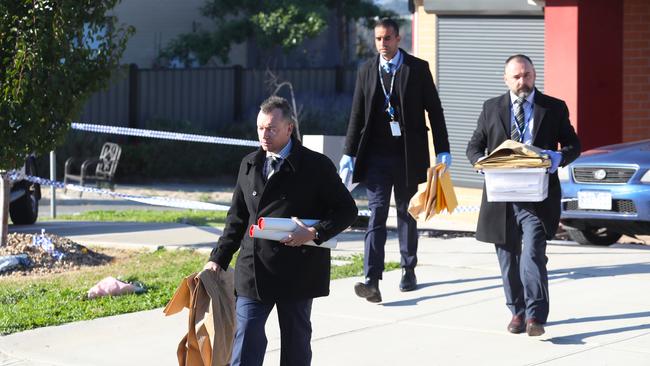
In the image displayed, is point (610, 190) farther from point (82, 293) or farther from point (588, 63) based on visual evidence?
point (82, 293)

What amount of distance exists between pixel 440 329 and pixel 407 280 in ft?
4.09

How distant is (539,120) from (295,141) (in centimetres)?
225

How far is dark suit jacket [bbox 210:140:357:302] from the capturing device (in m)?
5.94

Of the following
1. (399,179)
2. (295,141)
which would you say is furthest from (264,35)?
(295,141)

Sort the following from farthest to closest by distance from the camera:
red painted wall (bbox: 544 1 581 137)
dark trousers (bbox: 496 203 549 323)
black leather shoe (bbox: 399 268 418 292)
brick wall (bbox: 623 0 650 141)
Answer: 1. brick wall (bbox: 623 0 650 141)
2. red painted wall (bbox: 544 1 581 137)
3. black leather shoe (bbox: 399 268 418 292)
4. dark trousers (bbox: 496 203 549 323)

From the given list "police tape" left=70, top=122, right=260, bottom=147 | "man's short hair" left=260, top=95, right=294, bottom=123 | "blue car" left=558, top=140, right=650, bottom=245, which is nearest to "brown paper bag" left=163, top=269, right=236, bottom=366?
"man's short hair" left=260, top=95, right=294, bottom=123

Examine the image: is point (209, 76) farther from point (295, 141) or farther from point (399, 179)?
point (295, 141)

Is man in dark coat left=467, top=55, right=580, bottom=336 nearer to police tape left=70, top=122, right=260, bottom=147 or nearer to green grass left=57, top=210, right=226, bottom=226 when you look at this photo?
police tape left=70, top=122, right=260, bottom=147

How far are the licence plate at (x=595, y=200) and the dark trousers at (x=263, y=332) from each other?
5.75 metres

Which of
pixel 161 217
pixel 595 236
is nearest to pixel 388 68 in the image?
pixel 595 236

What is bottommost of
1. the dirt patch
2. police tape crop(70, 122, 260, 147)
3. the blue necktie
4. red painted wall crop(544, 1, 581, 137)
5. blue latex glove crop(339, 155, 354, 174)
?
the dirt patch

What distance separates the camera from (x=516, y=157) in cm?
754

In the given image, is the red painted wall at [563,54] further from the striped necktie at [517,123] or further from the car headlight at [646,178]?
the striped necktie at [517,123]

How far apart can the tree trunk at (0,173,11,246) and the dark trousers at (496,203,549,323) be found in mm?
5360
